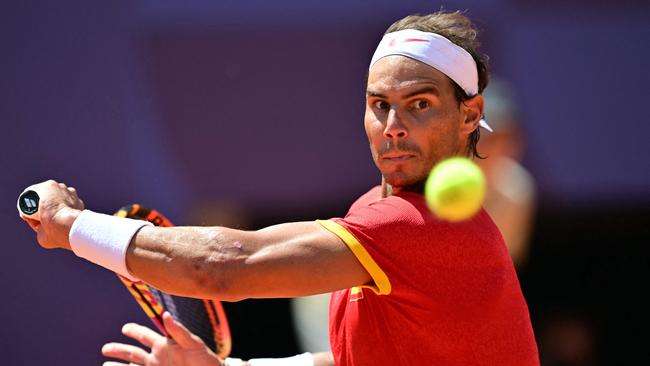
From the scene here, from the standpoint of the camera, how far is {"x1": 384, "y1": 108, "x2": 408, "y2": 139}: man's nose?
3229 millimetres

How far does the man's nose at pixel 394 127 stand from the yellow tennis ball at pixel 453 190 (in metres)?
0.17

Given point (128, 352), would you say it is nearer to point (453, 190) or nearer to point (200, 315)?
point (200, 315)

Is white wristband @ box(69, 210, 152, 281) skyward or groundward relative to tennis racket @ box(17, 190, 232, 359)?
skyward

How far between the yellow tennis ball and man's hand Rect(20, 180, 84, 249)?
1.08 m

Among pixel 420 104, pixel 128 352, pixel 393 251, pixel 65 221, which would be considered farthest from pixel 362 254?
pixel 128 352

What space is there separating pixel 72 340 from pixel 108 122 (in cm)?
122

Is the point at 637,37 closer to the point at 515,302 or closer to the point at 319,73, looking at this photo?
the point at 319,73

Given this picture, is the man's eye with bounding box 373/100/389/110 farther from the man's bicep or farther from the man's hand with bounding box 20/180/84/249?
the man's hand with bounding box 20/180/84/249

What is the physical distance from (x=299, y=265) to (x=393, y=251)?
0.91ft

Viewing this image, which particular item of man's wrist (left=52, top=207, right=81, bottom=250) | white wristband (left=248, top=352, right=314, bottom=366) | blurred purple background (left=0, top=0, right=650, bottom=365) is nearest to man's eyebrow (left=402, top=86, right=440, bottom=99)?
man's wrist (left=52, top=207, right=81, bottom=250)

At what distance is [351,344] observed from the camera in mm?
3271

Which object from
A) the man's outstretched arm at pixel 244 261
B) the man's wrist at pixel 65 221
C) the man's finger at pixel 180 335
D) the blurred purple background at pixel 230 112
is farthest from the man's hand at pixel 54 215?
the blurred purple background at pixel 230 112

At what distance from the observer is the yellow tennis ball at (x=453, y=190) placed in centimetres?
313

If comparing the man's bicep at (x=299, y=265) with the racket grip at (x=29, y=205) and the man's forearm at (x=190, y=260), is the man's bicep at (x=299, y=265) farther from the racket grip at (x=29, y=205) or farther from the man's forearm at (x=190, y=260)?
the racket grip at (x=29, y=205)
